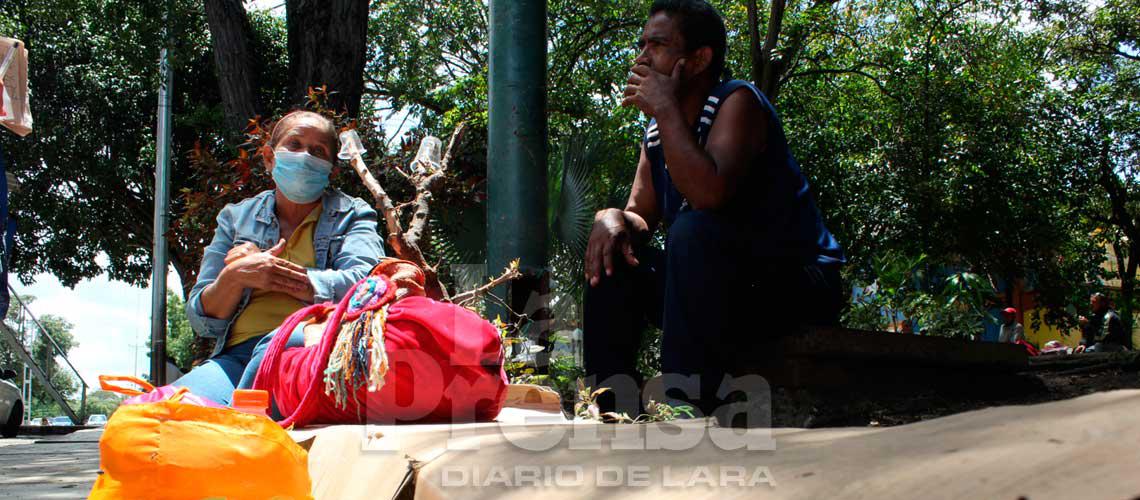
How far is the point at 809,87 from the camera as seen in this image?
50.5 ft

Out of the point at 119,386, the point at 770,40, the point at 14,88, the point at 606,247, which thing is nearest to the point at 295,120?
the point at 606,247

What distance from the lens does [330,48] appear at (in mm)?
7113

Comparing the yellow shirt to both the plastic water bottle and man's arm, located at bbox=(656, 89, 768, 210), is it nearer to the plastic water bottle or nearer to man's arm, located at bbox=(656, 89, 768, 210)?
the plastic water bottle

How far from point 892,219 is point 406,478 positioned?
12805 mm

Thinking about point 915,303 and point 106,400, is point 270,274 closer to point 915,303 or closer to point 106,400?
point 915,303

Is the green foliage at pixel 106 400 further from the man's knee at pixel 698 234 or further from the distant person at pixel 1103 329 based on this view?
the distant person at pixel 1103 329

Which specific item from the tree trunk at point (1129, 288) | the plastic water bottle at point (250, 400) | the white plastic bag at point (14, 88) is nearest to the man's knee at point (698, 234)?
the plastic water bottle at point (250, 400)

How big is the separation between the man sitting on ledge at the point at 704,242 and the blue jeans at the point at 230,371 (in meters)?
0.85

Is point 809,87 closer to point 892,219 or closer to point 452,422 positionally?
point 892,219

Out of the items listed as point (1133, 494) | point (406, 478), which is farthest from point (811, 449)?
point (406, 478)

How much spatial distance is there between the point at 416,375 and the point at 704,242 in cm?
73

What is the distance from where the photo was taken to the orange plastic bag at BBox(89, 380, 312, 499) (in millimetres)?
1618

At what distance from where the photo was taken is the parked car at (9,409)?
11.2 meters

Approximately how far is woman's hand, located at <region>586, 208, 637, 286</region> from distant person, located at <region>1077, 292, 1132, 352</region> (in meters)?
12.8
